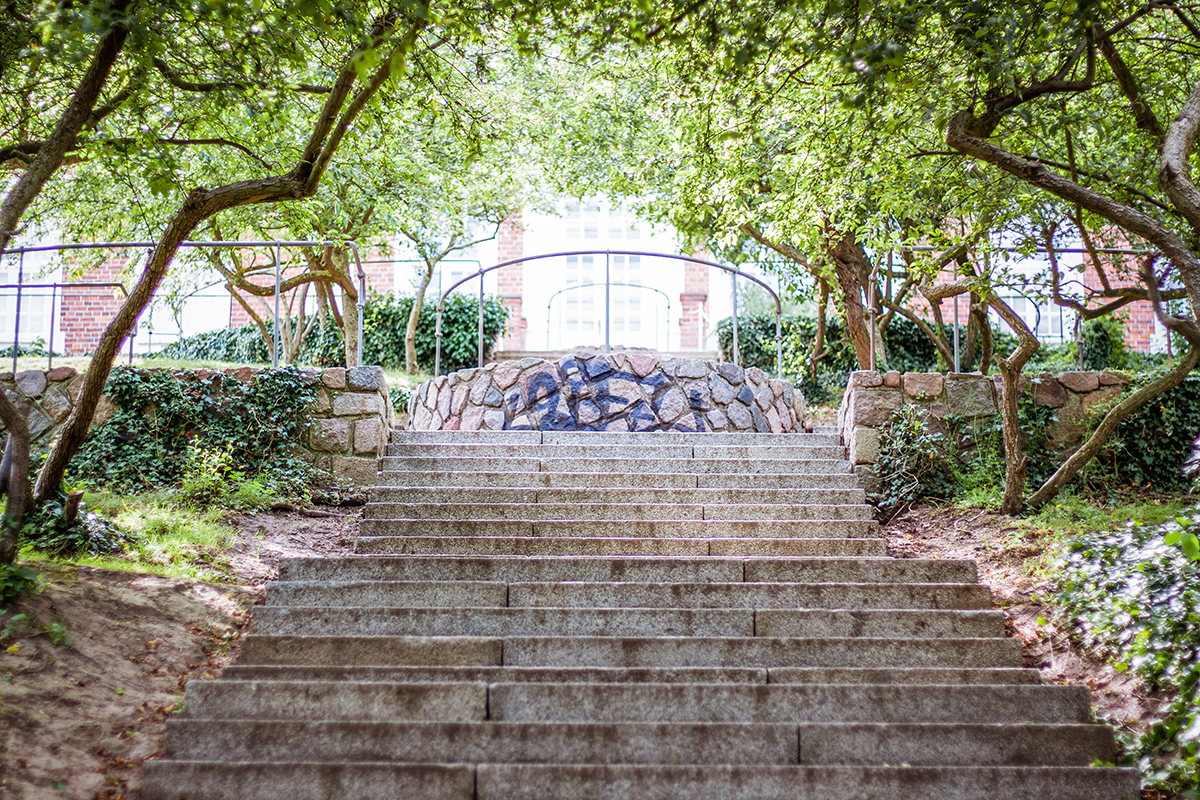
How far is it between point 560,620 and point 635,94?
9.24 m

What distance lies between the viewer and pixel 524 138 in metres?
12.4

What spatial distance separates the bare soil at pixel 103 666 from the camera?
10.7 feet

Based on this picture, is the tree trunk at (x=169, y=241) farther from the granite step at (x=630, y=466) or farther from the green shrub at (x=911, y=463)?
the green shrub at (x=911, y=463)

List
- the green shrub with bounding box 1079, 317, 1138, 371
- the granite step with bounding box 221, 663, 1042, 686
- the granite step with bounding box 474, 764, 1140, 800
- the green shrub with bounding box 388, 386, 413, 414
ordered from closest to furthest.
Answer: the granite step with bounding box 474, 764, 1140, 800 → the granite step with bounding box 221, 663, 1042, 686 → the green shrub with bounding box 388, 386, 413, 414 → the green shrub with bounding box 1079, 317, 1138, 371

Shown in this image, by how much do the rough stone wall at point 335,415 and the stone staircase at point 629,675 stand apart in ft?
3.83

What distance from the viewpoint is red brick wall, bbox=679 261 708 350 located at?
52.8 ft

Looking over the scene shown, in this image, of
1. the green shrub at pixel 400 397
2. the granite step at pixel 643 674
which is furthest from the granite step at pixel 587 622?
the green shrub at pixel 400 397

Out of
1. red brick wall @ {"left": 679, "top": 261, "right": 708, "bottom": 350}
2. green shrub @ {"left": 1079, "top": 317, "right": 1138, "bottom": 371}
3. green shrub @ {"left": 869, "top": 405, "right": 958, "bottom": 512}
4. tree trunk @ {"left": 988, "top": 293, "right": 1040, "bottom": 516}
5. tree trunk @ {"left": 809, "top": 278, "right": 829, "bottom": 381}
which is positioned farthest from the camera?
red brick wall @ {"left": 679, "top": 261, "right": 708, "bottom": 350}

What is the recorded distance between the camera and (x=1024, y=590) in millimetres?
5004

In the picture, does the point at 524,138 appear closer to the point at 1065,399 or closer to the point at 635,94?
the point at 635,94

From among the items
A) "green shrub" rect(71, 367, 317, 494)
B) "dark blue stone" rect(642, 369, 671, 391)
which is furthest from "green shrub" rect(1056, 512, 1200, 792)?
"green shrub" rect(71, 367, 317, 494)

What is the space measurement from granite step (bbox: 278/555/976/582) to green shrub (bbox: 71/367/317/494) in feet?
6.72

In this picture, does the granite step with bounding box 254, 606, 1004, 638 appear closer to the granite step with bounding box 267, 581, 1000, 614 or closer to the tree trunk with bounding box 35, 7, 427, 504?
the granite step with bounding box 267, 581, 1000, 614

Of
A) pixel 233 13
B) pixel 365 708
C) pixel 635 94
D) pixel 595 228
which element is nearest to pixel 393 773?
pixel 365 708
